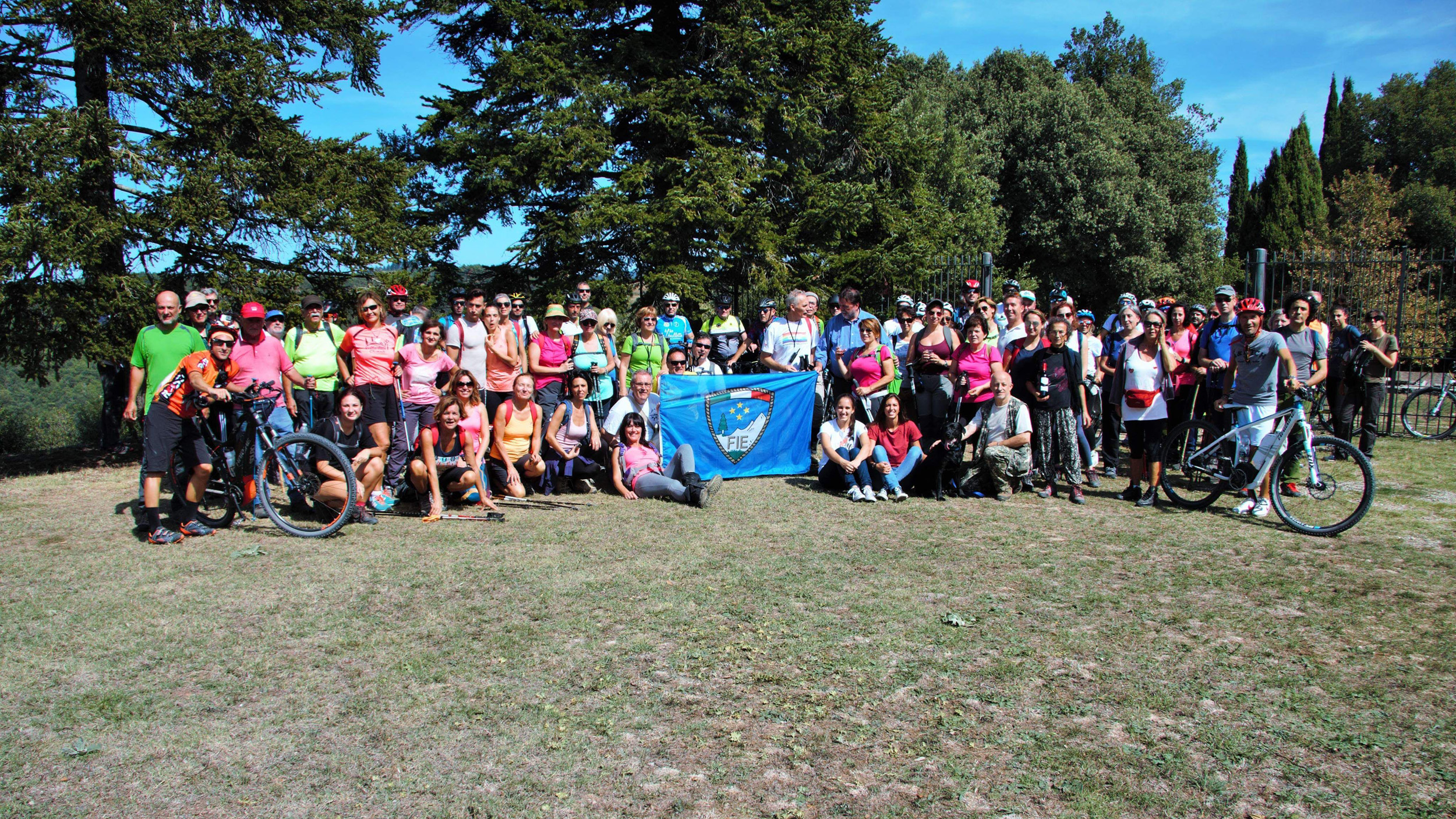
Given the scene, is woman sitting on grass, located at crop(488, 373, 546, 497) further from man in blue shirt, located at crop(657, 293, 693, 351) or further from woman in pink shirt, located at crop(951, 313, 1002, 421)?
Answer: woman in pink shirt, located at crop(951, 313, 1002, 421)

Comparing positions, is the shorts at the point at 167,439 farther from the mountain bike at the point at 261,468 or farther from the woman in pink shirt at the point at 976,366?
the woman in pink shirt at the point at 976,366

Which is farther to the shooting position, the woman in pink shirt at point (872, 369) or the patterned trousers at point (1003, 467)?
the woman in pink shirt at point (872, 369)

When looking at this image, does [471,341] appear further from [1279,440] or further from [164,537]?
[1279,440]

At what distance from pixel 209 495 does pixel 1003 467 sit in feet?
23.7

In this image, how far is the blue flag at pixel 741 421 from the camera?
9617 mm

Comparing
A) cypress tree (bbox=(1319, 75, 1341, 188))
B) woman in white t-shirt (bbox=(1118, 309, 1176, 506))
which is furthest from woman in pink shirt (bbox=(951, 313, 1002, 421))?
cypress tree (bbox=(1319, 75, 1341, 188))

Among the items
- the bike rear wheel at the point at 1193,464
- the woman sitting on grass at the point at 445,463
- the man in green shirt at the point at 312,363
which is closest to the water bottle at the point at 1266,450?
the bike rear wheel at the point at 1193,464

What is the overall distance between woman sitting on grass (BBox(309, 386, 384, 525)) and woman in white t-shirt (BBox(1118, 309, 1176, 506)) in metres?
7.05

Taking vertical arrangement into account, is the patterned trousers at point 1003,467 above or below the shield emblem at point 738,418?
below

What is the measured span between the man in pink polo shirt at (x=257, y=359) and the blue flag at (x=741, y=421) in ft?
12.3

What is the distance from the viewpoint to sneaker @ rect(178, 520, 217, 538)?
22.9ft

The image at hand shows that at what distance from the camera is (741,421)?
9.91m

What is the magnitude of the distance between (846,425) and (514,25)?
1357 centimetres

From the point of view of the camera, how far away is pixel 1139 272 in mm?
37094
